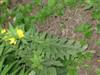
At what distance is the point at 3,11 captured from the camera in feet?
20.1

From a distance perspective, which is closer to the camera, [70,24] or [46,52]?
[46,52]

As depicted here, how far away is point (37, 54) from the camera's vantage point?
4.79 meters

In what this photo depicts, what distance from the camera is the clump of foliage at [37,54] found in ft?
15.7

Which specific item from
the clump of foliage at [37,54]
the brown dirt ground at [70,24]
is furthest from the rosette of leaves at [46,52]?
the brown dirt ground at [70,24]

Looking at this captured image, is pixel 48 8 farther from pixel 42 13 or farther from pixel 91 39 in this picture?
Result: pixel 91 39

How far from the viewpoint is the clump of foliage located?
4.80 m

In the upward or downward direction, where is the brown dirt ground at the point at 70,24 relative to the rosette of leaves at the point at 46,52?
upward

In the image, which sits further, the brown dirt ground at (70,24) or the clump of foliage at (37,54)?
the brown dirt ground at (70,24)

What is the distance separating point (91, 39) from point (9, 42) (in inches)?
52.6

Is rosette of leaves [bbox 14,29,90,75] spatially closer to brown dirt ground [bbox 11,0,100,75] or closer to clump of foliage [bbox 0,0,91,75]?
clump of foliage [bbox 0,0,91,75]

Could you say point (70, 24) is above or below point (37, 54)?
above

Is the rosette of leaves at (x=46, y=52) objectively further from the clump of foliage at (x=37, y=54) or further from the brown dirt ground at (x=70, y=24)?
the brown dirt ground at (x=70, y=24)

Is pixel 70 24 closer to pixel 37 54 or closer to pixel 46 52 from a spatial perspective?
pixel 46 52

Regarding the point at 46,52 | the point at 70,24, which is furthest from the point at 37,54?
the point at 70,24
